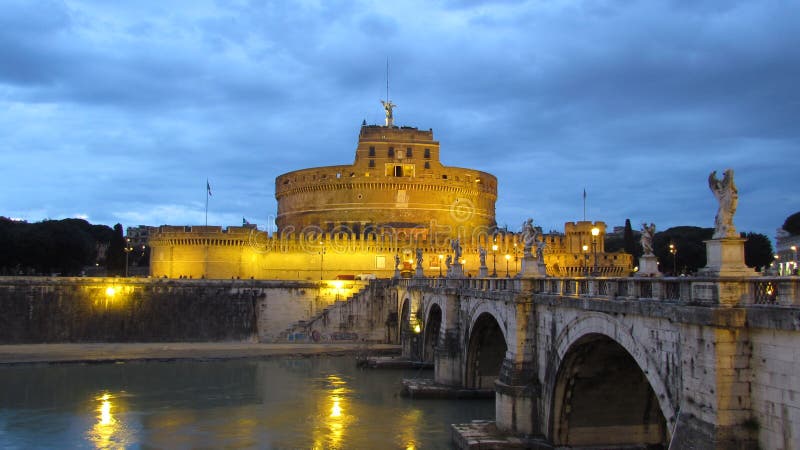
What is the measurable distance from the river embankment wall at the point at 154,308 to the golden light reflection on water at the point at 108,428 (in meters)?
21.4

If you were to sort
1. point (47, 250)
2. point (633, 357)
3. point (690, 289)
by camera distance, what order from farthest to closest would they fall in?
point (47, 250), point (633, 357), point (690, 289)

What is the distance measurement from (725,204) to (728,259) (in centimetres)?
100

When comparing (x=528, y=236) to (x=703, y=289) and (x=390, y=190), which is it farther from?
(x=390, y=190)

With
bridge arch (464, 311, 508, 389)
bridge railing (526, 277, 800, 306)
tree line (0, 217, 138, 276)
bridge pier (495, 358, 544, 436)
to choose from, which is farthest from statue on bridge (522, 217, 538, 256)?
tree line (0, 217, 138, 276)

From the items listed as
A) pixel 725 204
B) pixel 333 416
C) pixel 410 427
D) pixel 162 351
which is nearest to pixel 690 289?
pixel 725 204

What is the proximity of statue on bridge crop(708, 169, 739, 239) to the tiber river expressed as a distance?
48.6 feet

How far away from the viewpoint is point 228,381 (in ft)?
126

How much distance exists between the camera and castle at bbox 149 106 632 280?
65625mm

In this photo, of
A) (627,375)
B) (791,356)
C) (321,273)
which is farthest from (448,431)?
(321,273)

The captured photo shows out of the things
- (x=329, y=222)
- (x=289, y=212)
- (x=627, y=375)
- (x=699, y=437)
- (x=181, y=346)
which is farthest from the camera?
(x=289, y=212)

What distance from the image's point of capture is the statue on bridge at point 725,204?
1188cm

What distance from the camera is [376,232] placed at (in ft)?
230

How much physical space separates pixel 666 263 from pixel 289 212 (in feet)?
132

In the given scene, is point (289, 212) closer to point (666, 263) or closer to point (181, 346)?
point (181, 346)
